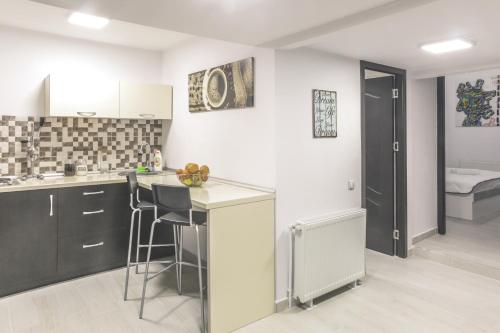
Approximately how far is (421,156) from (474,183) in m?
1.59

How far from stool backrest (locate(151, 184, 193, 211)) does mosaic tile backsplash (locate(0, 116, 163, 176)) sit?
6.05ft

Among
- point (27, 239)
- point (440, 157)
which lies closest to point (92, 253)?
point (27, 239)

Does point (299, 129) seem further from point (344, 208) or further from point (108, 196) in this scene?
point (108, 196)

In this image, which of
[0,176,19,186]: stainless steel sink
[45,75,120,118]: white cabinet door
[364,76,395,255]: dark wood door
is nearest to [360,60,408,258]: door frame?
[364,76,395,255]: dark wood door

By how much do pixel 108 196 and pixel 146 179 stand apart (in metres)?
0.39

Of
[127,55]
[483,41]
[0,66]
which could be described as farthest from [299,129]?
[0,66]

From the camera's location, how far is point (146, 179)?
11.6 ft

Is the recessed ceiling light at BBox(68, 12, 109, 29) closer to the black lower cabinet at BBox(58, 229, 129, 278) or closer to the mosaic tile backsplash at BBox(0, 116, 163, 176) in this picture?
the mosaic tile backsplash at BBox(0, 116, 163, 176)

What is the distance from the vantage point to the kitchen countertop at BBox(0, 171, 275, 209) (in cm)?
249

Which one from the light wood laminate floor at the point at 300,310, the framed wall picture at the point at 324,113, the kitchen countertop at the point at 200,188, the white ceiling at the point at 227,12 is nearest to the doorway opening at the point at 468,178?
the light wood laminate floor at the point at 300,310

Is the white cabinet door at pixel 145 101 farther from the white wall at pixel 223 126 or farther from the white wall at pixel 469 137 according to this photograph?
the white wall at pixel 469 137

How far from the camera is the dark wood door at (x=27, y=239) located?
2.96m

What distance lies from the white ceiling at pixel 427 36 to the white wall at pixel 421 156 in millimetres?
504

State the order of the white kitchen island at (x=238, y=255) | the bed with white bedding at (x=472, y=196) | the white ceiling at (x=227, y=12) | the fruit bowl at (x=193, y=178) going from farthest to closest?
1. the bed with white bedding at (x=472, y=196)
2. the fruit bowl at (x=193, y=178)
3. the white kitchen island at (x=238, y=255)
4. the white ceiling at (x=227, y=12)
